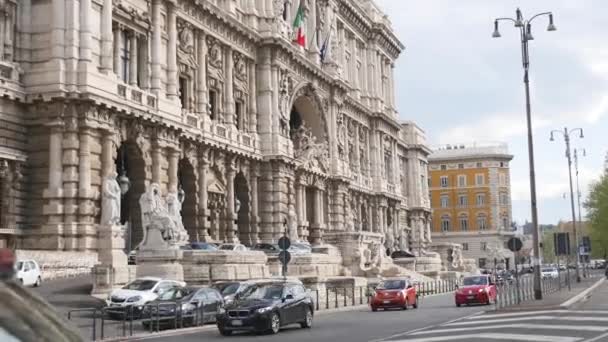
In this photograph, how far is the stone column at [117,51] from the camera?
123ft

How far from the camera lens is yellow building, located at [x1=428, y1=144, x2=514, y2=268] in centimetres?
11694

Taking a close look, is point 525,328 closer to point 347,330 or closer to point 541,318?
point 541,318

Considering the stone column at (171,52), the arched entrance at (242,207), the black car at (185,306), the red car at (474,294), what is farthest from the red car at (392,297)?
the arched entrance at (242,207)

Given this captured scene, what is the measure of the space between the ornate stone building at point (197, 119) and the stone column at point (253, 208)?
3.4 inches

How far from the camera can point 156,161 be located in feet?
128

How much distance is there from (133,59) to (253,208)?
15.3 meters

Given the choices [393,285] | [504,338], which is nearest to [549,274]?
[393,285]

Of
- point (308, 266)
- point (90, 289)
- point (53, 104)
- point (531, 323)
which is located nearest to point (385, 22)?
point (308, 266)

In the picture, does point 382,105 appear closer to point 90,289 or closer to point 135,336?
point 90,289

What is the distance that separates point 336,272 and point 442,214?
253ft

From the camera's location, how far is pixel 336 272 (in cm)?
4472

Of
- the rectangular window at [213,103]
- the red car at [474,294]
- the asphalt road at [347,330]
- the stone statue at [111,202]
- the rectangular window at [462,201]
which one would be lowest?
the asphalt road at [347,330]

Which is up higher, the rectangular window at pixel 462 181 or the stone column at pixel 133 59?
the rectangular window at pixel 462 181

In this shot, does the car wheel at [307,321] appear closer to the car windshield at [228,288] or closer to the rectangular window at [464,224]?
the car windshield at [228,288]
